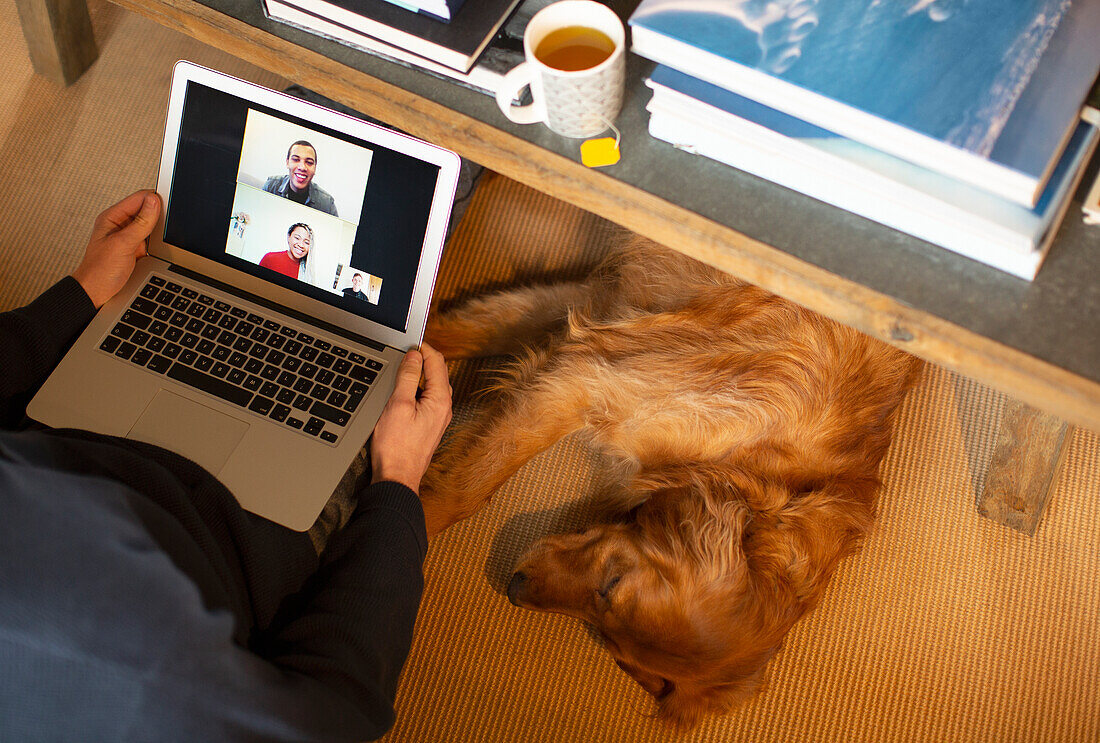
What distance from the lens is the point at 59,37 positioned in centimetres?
167

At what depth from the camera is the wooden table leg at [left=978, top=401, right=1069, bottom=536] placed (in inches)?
51.1

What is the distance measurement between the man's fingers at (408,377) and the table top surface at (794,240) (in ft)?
1.14

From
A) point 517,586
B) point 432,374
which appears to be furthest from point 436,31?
point 517,586

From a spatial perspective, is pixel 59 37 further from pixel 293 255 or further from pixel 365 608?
pixel 365 608

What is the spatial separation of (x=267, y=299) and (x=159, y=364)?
0.19 metres

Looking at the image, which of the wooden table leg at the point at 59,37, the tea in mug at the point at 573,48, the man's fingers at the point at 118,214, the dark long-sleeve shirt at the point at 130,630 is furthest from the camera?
the wooden table leg at the point at 59,37

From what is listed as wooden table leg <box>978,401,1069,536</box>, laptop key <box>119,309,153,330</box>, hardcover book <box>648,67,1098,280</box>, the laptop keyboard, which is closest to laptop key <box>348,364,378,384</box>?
the laptop keyboard

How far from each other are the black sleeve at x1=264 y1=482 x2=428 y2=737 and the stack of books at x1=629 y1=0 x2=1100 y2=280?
673 millimetres

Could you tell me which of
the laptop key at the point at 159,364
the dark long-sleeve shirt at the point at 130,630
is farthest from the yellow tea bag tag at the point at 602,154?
the laptop key at the point at 159,364

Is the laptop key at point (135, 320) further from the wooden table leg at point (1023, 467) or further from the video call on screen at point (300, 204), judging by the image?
the wooden table leg at point (1023, 467)

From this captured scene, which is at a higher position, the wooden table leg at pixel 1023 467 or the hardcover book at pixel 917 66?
the hardcover book at pixel 917 66

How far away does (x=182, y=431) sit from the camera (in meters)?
1.10

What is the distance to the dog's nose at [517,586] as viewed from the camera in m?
1.27

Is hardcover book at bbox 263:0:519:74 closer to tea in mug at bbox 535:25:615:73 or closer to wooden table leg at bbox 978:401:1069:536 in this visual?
tea in mug at bbox 535:25:615:73
